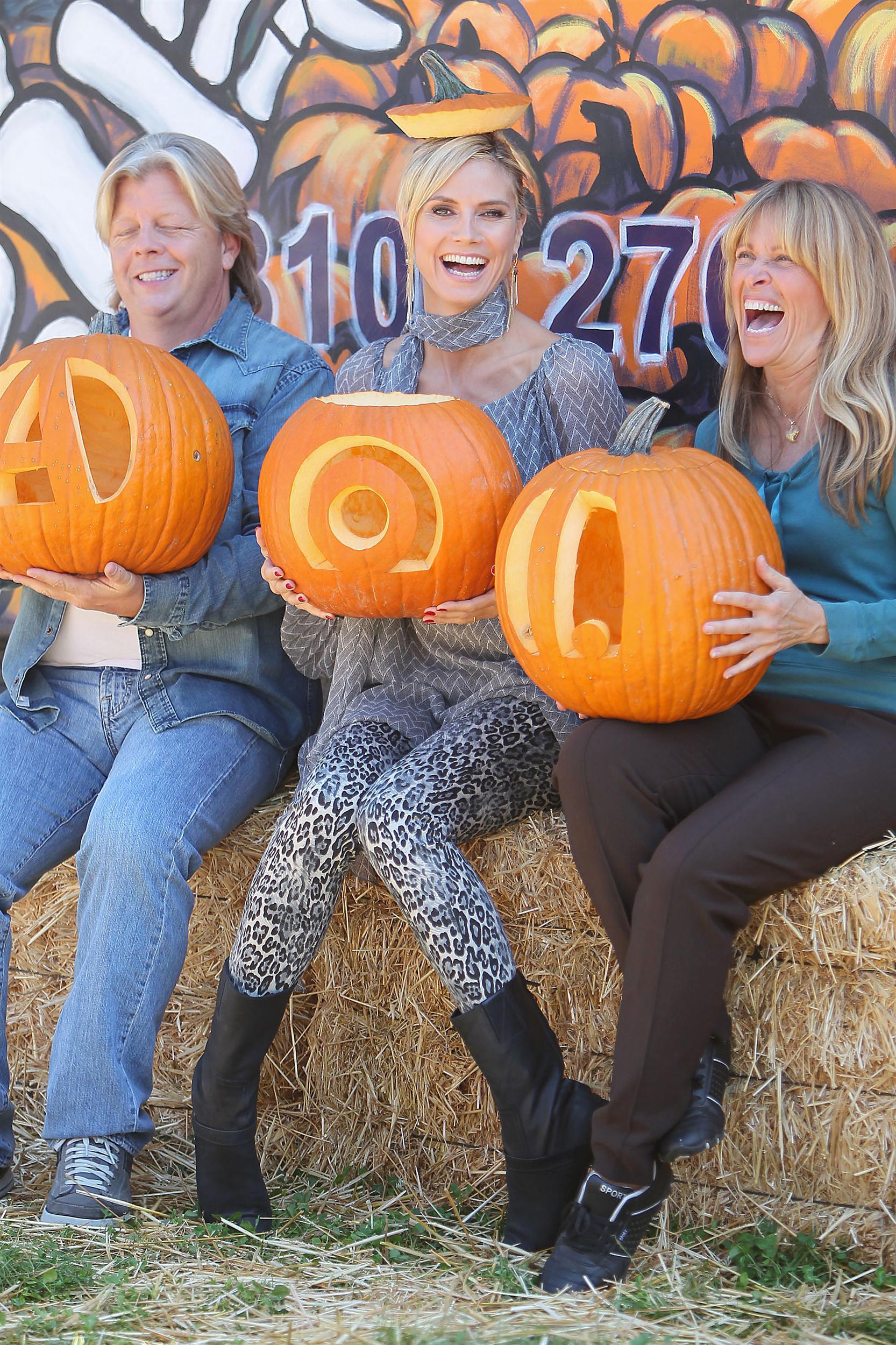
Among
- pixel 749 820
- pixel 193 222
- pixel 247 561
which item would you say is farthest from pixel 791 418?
→ pixel 193 222

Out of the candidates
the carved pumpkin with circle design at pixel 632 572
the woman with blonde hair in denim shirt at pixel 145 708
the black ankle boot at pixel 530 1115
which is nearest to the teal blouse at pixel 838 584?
the carved pumpkin with circle design at pixel 632 572

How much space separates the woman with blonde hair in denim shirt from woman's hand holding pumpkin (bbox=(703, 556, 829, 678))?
1115mm

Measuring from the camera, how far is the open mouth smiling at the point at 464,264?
2.82m

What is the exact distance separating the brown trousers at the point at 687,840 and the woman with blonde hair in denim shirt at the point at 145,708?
83cm

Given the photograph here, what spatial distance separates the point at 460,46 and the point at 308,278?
78cm

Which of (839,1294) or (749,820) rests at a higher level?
(749,820)

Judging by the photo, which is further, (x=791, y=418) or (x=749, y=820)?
(x=791, y=418)

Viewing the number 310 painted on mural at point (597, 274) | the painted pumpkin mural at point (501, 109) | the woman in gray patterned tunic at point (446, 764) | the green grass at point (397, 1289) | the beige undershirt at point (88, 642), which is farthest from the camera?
the number 310 painted on mural at point (597, 274)

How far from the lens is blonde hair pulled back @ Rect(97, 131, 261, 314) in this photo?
3076 mm

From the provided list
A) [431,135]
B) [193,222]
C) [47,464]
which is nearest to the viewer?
[47,464]

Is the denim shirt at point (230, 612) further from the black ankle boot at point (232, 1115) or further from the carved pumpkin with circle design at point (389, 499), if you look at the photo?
the black ankle boot at point (232, 1115)

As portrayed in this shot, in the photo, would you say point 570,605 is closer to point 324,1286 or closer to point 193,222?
point 324,1286

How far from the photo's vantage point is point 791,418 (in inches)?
106

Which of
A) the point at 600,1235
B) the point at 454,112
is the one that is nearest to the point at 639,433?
the point at 454,112
